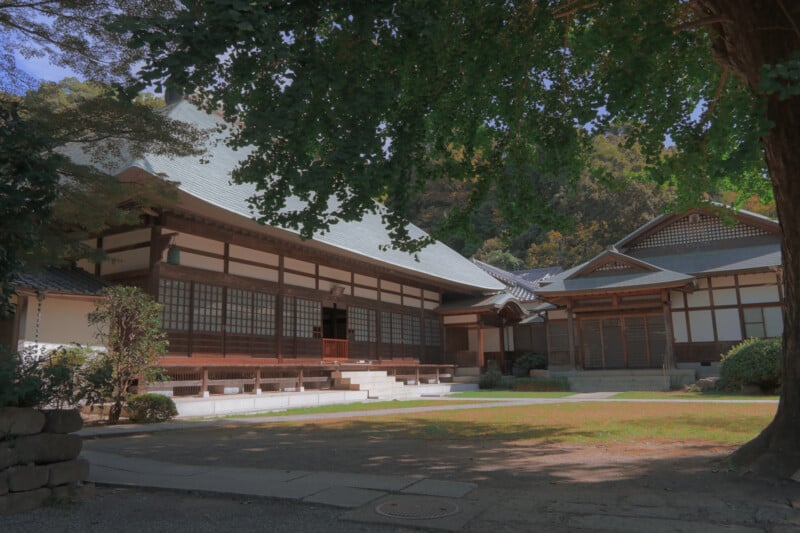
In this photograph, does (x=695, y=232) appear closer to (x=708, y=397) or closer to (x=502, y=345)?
(x=502, y=345)

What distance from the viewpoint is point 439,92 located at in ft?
24.9

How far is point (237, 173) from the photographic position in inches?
272

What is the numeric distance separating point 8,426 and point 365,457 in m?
3.81

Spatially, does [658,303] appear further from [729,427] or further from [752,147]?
[752,147]

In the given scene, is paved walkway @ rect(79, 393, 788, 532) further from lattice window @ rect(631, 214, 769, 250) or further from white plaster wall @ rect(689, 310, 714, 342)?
lattice window @ rect(631, 214, 769, 250)

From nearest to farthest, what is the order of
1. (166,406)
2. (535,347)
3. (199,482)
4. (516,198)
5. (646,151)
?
(199,482)
(516,198)
(646,151)
(166,406)
(535,347)

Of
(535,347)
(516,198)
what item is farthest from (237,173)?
(535,347)

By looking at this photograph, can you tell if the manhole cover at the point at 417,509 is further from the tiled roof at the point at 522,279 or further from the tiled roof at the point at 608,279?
the tiled roof at the point at 522,279

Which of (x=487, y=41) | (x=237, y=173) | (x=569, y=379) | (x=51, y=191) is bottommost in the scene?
(x=569, y=379)

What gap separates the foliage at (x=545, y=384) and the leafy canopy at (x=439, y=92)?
1425cm

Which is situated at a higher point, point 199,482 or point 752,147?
point 752,147

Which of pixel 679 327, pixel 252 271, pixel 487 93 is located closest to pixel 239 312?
pixel 252 271

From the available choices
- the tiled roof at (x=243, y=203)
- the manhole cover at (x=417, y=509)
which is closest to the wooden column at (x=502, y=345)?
the tiled roof at (x=243, y=203)

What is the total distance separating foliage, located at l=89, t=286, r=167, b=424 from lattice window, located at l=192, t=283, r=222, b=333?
398cm
